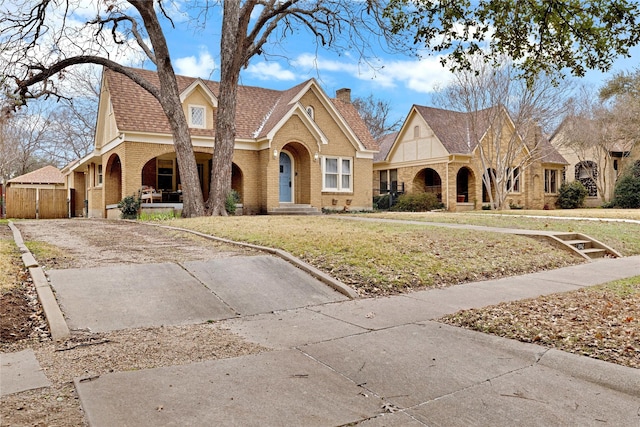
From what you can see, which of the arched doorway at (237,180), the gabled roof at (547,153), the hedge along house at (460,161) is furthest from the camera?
the gabled roof at (547,153)

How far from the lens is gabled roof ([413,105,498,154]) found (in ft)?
97.8

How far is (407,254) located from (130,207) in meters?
14.3

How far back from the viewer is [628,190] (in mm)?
34062

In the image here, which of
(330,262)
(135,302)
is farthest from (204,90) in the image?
(135,302)

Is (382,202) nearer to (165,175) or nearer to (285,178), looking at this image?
(285,178)

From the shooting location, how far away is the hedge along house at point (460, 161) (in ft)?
95.7

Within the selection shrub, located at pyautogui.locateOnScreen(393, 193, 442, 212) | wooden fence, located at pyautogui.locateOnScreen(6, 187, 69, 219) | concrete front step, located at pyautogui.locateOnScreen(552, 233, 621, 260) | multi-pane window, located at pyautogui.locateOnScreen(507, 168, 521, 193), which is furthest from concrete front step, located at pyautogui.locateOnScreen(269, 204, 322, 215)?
wooden fence, located at pyautogui.locateOnScreen(6, 187, 69, 219)

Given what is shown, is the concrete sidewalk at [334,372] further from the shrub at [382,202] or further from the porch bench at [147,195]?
the shrub at [382,202]

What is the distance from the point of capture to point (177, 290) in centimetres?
655

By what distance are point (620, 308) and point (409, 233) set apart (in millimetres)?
5822

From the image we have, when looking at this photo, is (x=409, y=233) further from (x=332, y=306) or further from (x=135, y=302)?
(x=135, y=302)

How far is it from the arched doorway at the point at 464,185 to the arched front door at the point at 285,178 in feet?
41.9

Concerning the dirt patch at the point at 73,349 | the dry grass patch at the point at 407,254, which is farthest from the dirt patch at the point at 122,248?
the dry grass patch at the point at 407,254

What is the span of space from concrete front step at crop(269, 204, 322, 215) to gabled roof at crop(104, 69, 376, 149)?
11.9 ft
